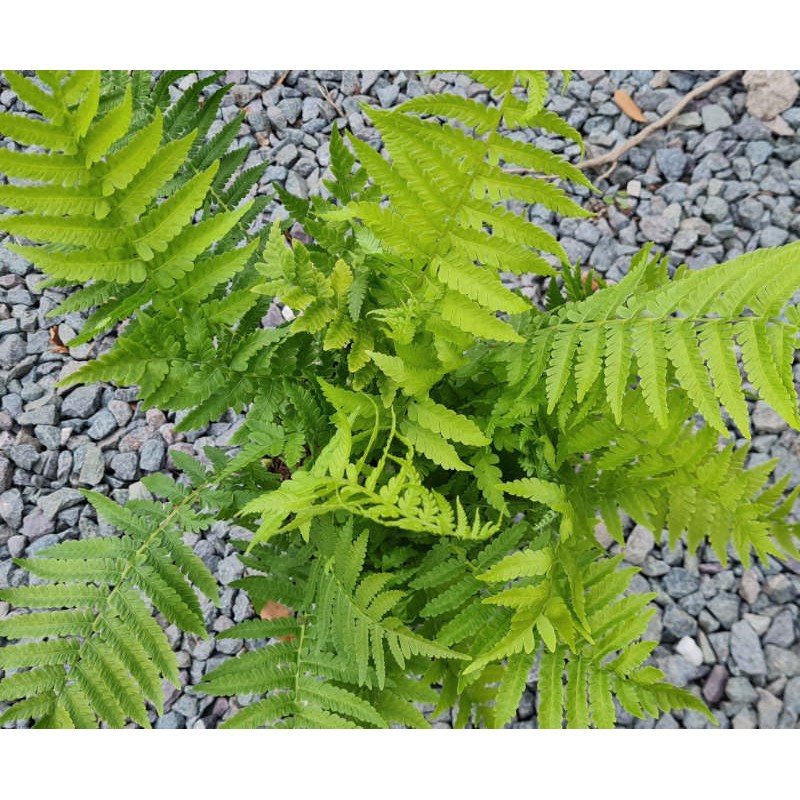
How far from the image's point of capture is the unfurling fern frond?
85 cm

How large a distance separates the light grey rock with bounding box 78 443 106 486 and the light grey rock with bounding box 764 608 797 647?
4.61ft

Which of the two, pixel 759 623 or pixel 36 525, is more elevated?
pixel 36 525

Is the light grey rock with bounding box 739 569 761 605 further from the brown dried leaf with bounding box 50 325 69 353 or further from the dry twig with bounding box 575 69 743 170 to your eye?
the brown dried leaf with bounding box 50 325 69 353

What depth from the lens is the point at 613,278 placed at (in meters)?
1.76

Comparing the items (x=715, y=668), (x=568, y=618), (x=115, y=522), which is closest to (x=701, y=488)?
(x=568, y=618)

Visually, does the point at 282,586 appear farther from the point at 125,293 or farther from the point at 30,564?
the point at 125,293

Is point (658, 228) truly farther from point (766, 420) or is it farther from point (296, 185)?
point (296, 185)

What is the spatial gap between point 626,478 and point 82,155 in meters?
0.79

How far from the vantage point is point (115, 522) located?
959mm

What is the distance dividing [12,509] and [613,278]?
4.59 feet

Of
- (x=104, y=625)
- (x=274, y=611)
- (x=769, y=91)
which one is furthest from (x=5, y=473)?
(x=769, y=91)

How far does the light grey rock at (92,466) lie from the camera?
63.9 inches

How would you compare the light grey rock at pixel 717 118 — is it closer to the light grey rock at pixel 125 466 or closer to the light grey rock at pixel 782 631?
the light grey rock at pixel 782 631

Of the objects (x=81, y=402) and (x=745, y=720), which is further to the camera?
(x=81, y=402)
